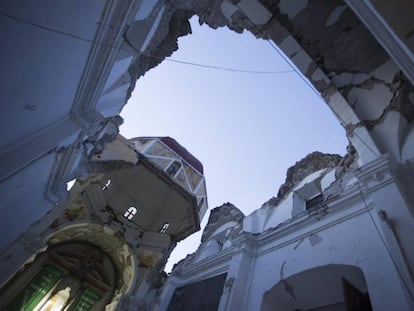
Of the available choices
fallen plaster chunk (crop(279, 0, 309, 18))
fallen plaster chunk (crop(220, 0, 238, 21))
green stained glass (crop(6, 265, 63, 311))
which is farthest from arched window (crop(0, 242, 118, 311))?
fallen plaster chunk (crop(279, 0, 309, 18))

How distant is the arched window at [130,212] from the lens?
13.8 m

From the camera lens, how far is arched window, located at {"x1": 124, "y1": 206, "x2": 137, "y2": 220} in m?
13.8

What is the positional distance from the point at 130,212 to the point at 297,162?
364 inches

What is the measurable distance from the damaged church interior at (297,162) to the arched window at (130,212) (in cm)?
368

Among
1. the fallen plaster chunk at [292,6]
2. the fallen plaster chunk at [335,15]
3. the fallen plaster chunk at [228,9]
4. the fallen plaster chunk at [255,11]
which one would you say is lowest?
the fallen plaster chunk at [335,15]

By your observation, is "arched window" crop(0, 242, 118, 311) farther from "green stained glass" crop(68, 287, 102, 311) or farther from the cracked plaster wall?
the cracked plaster wall

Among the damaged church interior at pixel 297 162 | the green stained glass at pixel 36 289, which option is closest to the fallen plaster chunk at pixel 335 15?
the damaged church interior at pixel 297 162

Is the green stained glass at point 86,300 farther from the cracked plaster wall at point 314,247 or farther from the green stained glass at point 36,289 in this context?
the cracked plaster wall at point 314,247

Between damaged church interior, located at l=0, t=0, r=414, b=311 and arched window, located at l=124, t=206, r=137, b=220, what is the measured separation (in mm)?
3683

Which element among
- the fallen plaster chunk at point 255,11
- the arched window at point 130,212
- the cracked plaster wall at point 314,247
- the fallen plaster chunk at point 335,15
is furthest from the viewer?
the arched window at point 130,212

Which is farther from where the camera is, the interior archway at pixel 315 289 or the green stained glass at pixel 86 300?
the green stained glass at pixel 86 300

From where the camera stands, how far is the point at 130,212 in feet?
45.2

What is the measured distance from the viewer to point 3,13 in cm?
215

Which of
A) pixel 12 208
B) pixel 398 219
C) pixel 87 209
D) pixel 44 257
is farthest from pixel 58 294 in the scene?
pixel 398 219
